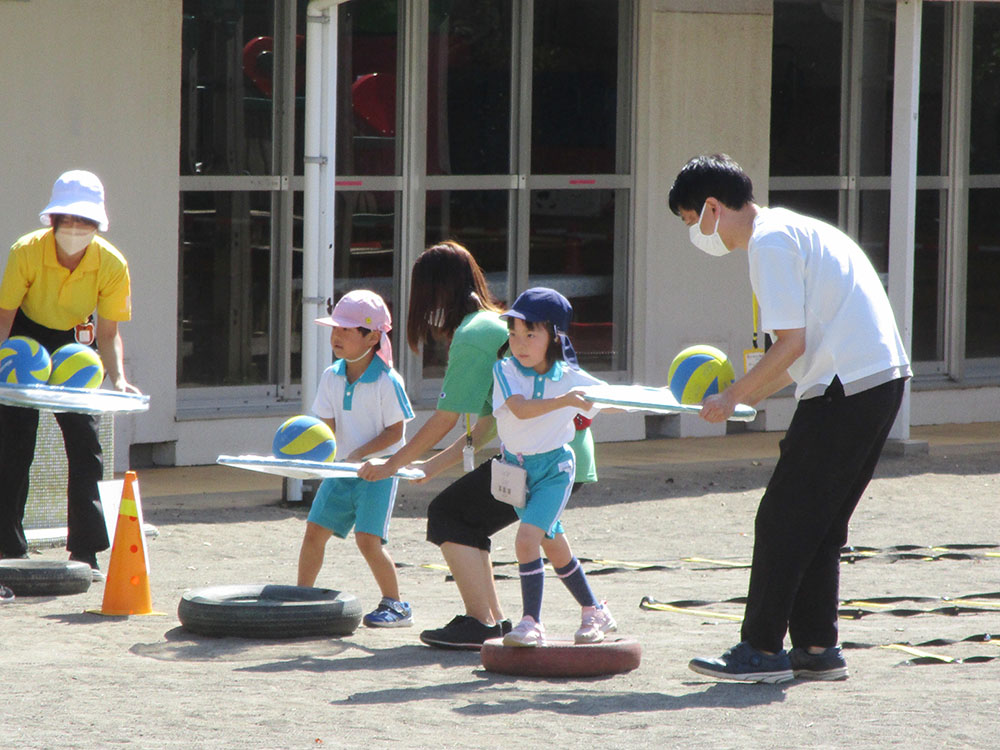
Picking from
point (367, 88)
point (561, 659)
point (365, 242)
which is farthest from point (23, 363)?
point (367, 88)

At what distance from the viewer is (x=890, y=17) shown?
1405 centimetres

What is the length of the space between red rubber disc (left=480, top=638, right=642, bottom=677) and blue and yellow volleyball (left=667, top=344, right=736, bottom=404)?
3.03 ft

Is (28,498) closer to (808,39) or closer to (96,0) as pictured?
(96,0)

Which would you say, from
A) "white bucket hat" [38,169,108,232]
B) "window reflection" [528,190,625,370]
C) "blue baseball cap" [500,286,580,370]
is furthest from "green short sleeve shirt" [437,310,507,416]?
"window reflection" [528,190,625,370]

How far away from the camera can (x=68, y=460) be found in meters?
7.66

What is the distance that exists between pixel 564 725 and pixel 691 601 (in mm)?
2320

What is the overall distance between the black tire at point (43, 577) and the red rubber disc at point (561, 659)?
234 cm

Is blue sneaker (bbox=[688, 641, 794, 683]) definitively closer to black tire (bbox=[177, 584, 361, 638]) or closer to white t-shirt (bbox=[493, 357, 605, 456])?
white t-shirt (bbox=[493, 357, 605, 456])

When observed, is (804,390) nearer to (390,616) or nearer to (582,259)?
(390,616)

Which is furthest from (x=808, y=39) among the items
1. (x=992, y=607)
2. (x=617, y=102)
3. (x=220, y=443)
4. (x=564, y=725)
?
(x=564, y=725)

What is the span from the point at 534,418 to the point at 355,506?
1.13m

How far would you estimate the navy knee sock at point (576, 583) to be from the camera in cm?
608

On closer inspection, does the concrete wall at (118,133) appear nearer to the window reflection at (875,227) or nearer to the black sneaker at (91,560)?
the black sneaker at (91,560)

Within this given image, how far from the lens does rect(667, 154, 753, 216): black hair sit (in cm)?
570
